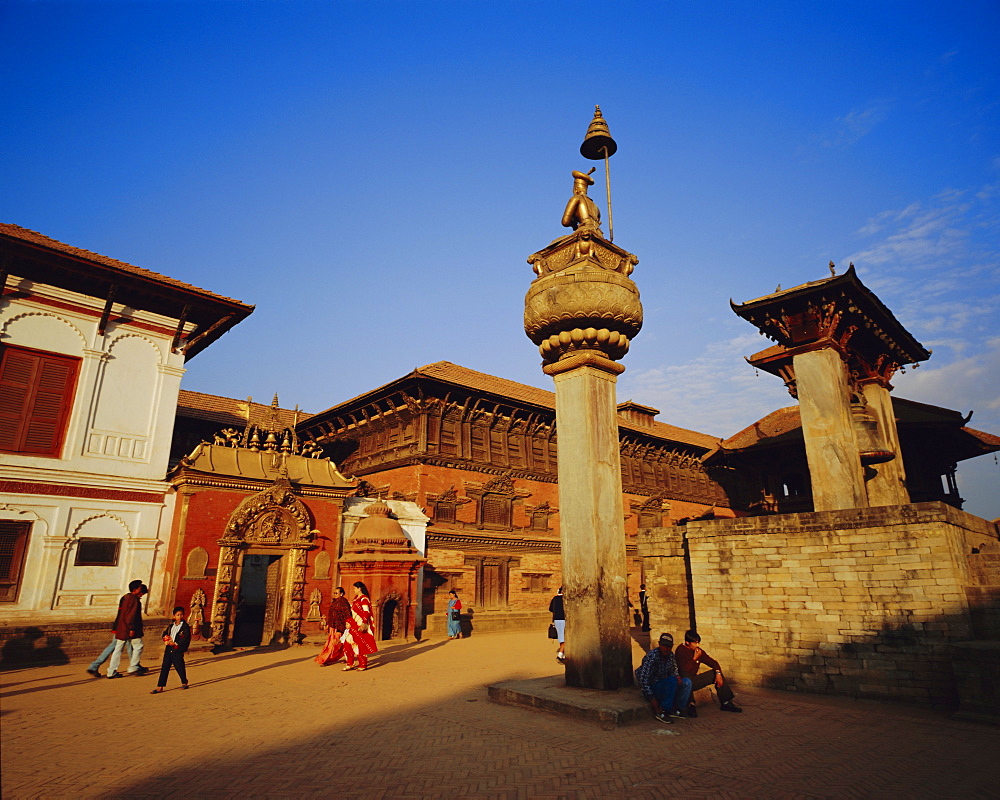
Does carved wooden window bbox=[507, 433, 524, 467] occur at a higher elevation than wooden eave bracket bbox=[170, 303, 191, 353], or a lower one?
lower

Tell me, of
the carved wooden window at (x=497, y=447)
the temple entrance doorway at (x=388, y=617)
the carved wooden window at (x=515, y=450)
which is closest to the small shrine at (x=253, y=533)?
the temple entrance doorway at (x=388, y=617)

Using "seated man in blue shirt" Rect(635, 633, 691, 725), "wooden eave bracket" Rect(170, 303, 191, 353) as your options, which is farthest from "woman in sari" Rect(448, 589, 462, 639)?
"seated man in blue shirt" Rect(635, 633, 691, 725)

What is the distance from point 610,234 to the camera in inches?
433

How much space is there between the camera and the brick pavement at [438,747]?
5.25 m

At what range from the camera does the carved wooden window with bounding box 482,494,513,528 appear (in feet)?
79.6

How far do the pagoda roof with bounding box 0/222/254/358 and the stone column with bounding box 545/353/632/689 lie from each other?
11.4 meters

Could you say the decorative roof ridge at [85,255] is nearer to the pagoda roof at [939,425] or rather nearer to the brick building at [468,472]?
the brick building at [468,472]

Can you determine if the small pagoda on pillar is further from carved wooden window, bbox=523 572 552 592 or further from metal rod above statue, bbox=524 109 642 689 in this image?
carved wooden window, bbox=523 572 552 592

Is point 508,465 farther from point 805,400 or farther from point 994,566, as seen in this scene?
point 994,566

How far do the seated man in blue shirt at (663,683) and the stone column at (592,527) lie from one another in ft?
1.90

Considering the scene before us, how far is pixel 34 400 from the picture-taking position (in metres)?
13.8

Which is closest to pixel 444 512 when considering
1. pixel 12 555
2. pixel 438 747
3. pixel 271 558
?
pixel 271 558

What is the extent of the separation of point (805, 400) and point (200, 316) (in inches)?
655

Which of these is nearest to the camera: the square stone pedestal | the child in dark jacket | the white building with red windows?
the square stone pedestal
